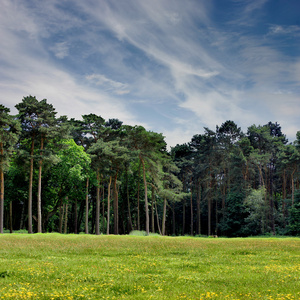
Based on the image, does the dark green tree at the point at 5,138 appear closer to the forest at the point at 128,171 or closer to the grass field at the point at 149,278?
the forest at the point at 128,171

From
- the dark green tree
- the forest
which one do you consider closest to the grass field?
the dark green tree

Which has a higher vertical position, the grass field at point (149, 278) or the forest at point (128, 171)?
the forest at point (128, 171)

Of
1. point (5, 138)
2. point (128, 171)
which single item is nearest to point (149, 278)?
point (5, 138)

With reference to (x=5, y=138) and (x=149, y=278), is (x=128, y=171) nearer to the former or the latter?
(x=5, y=138)

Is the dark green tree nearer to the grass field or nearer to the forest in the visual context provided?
the forest

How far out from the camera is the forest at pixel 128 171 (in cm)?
4128

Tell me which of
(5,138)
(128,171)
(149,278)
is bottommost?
(149,278)

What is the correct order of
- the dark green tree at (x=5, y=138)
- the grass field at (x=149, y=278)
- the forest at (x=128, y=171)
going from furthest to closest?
the forest at (x=128, y=171) → the dark green tree at (x=5, y=138) → the grass field at (x=149, y=278)

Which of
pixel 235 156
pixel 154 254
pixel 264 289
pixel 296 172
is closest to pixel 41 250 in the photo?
pixel 154 254

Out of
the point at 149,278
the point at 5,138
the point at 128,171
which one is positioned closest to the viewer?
the point at 149,278

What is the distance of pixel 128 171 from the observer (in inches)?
2258

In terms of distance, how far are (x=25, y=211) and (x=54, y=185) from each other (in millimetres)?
11437

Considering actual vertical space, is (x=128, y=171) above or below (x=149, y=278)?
above

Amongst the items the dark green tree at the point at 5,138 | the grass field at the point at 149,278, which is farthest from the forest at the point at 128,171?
the grass field at the point at 149,278
